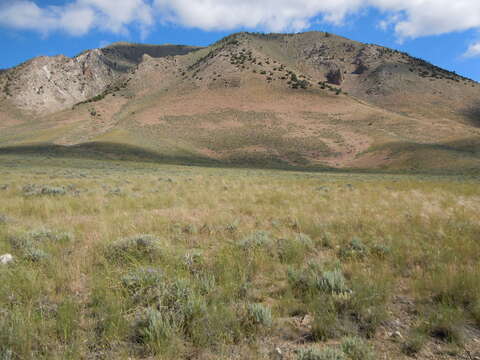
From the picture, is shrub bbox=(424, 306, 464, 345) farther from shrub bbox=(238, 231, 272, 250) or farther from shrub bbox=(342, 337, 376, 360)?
shrub bbox=(238, 231, 272, 250)

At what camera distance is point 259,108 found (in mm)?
70062

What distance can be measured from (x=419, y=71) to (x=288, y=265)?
12599 cm

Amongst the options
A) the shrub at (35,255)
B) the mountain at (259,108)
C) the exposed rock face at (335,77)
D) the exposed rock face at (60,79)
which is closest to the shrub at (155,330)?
the shrub at (35,255)

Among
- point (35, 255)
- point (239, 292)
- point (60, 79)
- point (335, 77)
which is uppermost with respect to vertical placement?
point (335, 77)

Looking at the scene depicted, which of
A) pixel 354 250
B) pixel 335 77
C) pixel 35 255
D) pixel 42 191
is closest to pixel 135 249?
pixel 35 255

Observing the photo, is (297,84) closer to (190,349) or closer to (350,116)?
(350,116)

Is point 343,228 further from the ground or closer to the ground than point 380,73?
closer to the ground

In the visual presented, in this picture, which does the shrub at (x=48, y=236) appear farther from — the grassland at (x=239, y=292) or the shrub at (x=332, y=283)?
the shrub at (x=332, y=283)

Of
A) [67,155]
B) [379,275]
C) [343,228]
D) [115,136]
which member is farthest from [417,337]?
[115,136]

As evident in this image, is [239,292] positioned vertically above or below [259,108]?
below

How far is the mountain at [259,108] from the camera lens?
4669cm

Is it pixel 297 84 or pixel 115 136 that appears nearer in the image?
pixel 115 136

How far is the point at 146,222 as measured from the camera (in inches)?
254

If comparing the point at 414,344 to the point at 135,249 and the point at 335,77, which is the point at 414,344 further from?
the point at 335,77
